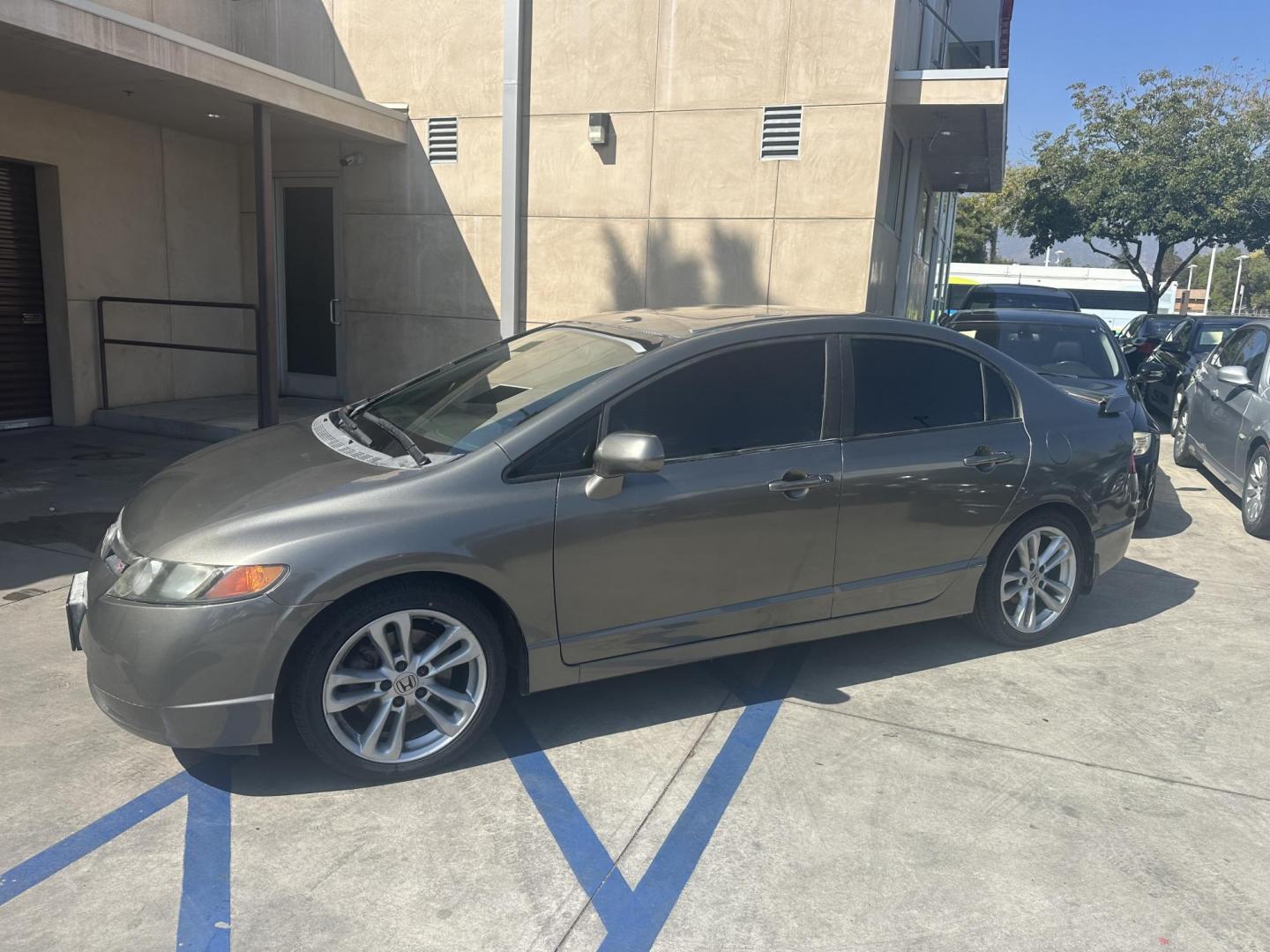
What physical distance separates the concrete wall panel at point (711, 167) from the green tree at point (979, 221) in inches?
1244

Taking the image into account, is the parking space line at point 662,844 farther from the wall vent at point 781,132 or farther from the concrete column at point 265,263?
the wall vent at point 781,132

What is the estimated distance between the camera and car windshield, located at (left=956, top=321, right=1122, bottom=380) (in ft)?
26.1

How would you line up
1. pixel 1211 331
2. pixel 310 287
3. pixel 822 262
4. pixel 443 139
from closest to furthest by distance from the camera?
pixel 822 262 → pixel 443 139 → pixel 310 287 → pixel 1211 331

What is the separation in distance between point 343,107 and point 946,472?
27.1 ft

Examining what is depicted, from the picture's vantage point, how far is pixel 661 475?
12.4ft

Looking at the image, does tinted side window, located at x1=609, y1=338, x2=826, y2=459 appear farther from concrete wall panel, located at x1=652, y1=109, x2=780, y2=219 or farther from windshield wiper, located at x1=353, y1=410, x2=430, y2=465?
concrete wall panel, located at x1=652, y1=109, x2=780, y2=219

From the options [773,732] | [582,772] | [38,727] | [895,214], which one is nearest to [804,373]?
[773,732]

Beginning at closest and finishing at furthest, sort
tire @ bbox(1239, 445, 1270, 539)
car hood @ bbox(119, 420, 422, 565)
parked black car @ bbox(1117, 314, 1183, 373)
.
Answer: car hood @ bbox(119, 420, 422, 565)
tire @ bbox(1239, 445, 1270, 539)
parked black car @ bbox(1117, 314, 1183, 373)

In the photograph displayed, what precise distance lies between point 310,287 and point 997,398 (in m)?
9.78

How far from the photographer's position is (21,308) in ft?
33.1

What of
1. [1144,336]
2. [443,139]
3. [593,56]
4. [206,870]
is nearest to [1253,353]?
[593,56]

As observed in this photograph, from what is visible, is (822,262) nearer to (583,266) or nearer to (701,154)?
(701,154)

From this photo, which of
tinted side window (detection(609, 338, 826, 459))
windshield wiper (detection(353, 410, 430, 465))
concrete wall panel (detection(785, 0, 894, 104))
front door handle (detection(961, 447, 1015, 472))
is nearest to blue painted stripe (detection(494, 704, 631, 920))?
windshield wiper (detection(353, 410, 430, 465))

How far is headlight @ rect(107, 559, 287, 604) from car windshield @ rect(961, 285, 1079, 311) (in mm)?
12099
